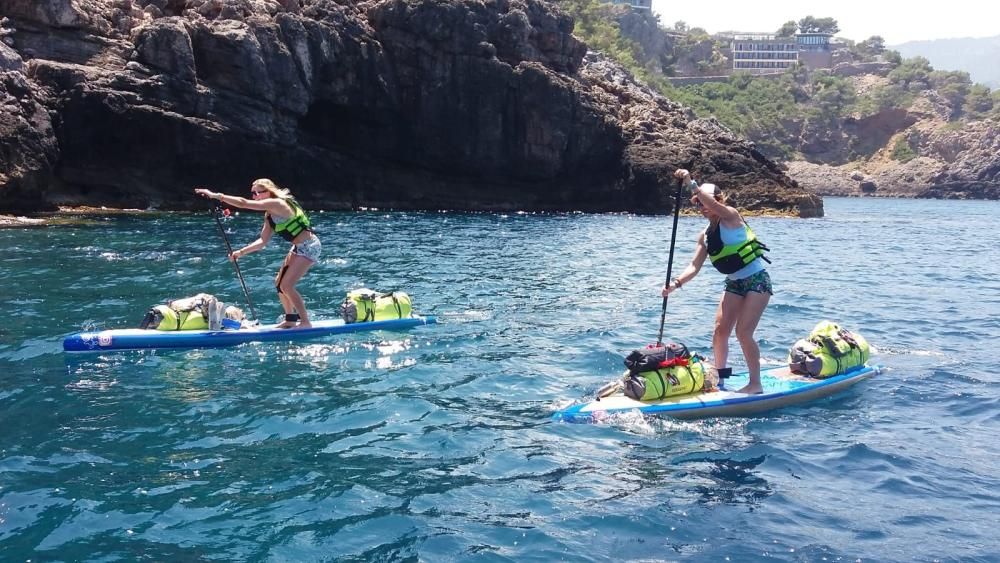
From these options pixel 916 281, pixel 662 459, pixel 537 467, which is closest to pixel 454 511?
pixel 537 467

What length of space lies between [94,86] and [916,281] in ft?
99.2

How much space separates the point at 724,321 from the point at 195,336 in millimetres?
7566

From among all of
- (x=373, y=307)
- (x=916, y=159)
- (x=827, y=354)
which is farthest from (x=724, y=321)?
(x=916, y=159)

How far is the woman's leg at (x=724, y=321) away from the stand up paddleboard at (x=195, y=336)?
582 centimetres

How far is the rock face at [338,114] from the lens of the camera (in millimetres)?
33250

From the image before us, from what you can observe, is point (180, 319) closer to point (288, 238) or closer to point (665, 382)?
point (288, 238)

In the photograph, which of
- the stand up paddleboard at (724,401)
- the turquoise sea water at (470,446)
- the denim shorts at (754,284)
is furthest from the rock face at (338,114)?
the denim shorts at (754,284)

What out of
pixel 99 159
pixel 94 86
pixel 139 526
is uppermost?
pixel 94 86

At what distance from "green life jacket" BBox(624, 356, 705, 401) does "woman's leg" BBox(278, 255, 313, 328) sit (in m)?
5.60

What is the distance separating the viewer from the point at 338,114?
144ft

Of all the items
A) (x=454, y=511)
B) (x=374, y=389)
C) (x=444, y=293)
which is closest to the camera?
(x=454, y=511)

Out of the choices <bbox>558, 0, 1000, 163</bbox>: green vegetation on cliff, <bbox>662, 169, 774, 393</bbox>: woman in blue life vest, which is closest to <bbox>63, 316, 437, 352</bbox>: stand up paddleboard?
<bbox>662, 169, 774, 393</bbox>: woman in blue life vest

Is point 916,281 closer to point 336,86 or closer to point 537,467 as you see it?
point 537,467

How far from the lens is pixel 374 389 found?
10.3 meters
